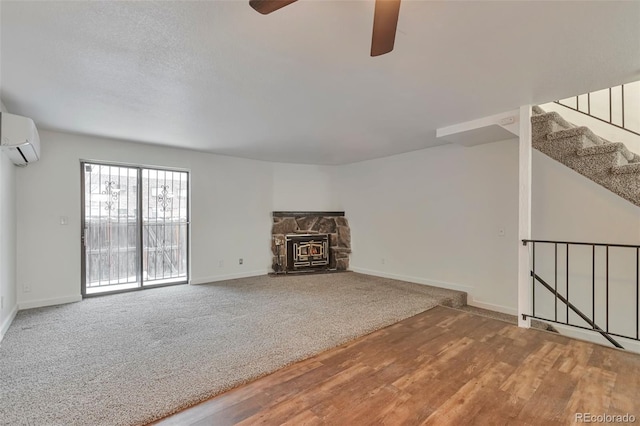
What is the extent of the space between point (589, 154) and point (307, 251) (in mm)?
4625

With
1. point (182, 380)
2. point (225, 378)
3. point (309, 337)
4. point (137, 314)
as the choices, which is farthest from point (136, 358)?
point (309, 337)

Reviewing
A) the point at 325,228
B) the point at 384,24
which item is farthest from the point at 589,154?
the point at 325,228

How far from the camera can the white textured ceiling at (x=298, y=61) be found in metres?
1.67

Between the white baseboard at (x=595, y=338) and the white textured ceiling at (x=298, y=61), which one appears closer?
the white textured ceiling at (x=298, y=61)

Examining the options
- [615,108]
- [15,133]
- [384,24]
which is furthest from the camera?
A: [615,108]

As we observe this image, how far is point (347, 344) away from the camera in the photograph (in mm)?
2816

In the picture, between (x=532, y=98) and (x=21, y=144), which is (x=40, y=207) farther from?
(x=532, y=98)

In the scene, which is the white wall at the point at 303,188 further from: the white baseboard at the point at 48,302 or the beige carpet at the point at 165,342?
the white baseboard at the point at 48,302

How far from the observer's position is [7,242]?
3.25 m

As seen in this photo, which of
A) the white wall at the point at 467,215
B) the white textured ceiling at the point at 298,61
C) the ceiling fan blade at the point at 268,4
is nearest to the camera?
the ceiling fan blade at the point at 268,4

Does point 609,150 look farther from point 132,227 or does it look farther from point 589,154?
point 132,227

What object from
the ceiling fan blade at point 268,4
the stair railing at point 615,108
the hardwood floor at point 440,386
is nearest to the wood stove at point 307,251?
the hardwood floor at point 440,386

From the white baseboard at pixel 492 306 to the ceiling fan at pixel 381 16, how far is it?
3.98 meters

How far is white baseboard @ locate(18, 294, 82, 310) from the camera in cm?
379
